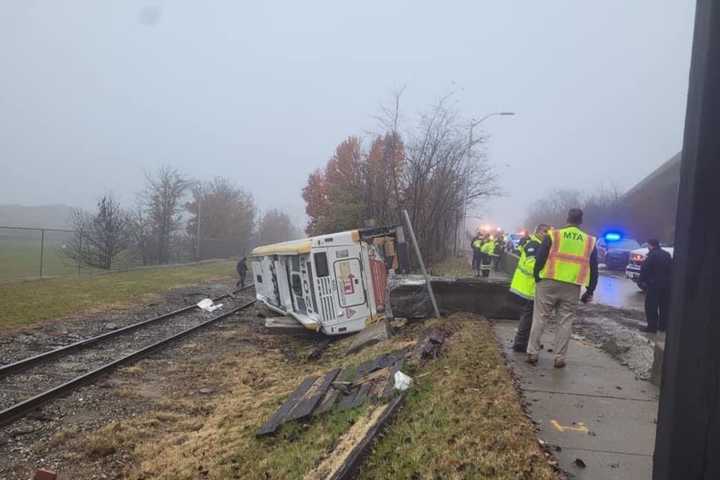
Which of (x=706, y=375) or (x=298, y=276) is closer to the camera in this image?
(x=706, y=375)

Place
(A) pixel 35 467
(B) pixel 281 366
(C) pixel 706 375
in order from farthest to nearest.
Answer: (B) pixel 281 366, (A) pixel 35 467, (C) pixel 706 375

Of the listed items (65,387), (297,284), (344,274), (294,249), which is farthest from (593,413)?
(297,284)

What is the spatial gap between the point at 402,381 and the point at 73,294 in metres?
16.2

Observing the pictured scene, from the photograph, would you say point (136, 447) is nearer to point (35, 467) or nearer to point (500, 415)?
point (35, 467)

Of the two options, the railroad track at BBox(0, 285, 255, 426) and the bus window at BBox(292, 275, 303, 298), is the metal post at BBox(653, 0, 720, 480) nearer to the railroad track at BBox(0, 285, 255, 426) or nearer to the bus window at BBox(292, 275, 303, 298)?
the railroad track at BBox(0, 285, 255, 426)

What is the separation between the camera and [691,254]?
155 centimetres

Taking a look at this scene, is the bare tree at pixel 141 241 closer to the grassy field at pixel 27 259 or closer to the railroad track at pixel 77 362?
the grassy field at pixel 27 259

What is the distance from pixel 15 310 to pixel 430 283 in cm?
1117

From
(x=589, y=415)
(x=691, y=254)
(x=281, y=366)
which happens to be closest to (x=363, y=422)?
(x=589, y=415)

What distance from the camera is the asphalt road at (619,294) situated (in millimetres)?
14812

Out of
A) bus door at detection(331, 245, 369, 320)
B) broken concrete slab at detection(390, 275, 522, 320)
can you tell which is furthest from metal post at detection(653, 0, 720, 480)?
bus door at detection(331, 245, 369, 320)

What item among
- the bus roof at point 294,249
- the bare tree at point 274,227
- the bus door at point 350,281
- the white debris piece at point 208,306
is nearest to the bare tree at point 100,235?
the white debris piece at point 208,306

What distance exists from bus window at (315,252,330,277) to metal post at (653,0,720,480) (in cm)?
997

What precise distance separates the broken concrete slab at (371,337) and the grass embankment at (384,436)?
97 cm
